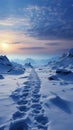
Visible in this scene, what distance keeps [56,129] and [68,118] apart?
173 centimetres

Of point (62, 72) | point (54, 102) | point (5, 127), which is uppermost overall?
point (5, 127)

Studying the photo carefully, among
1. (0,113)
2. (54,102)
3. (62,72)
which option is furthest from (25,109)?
(62,72)

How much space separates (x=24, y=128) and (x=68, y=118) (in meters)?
2.58

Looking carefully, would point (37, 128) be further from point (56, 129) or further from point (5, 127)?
point (5, 127)

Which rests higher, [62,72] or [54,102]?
[54,102]

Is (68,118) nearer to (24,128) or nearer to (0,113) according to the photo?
(24,128)

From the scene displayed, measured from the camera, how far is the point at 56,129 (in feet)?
28.8

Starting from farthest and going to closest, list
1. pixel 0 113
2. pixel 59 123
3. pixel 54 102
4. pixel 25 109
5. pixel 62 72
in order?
pixel 62 72 < pixel 54 102 < pixel 25 109 < pixel 0 113 < pixel 59 123

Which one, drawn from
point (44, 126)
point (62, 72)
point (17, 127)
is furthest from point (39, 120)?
point (62, 72)

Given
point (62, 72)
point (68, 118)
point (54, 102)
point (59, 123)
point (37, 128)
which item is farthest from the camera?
point (62, 72)

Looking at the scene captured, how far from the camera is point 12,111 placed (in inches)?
458

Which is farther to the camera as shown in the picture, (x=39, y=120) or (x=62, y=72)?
(x=62, y=72)

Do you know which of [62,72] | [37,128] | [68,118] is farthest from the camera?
[62,72]

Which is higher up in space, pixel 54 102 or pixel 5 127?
pixel 5 127
